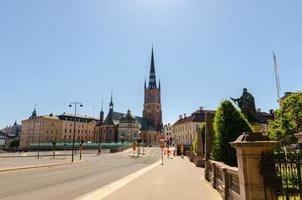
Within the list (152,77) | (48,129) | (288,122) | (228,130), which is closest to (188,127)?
(288,122)

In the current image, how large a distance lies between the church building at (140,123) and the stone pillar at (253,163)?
121 meters

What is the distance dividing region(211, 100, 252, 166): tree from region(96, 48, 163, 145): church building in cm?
11392

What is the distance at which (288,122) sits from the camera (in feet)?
102

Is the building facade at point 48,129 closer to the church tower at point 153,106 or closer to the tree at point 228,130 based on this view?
the church tower at point 153,106

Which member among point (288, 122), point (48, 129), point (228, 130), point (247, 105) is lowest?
point (228, 130)

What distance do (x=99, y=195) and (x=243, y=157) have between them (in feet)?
23.1

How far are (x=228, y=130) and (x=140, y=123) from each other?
13885 cm

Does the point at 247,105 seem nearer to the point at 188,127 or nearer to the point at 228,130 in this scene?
the point at 228,130

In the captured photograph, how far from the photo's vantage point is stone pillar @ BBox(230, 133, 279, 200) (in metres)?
5.82

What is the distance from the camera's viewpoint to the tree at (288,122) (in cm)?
3042

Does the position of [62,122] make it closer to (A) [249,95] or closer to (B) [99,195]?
(A) [249,95]

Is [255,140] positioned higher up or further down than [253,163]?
higher up

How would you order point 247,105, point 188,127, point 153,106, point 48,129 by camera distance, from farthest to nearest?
point 153,106, point 48,129, point 188,127, point 247,105

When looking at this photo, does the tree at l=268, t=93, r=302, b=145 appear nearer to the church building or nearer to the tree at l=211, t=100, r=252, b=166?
the tree at l=211, t=100, r=252, b=166
